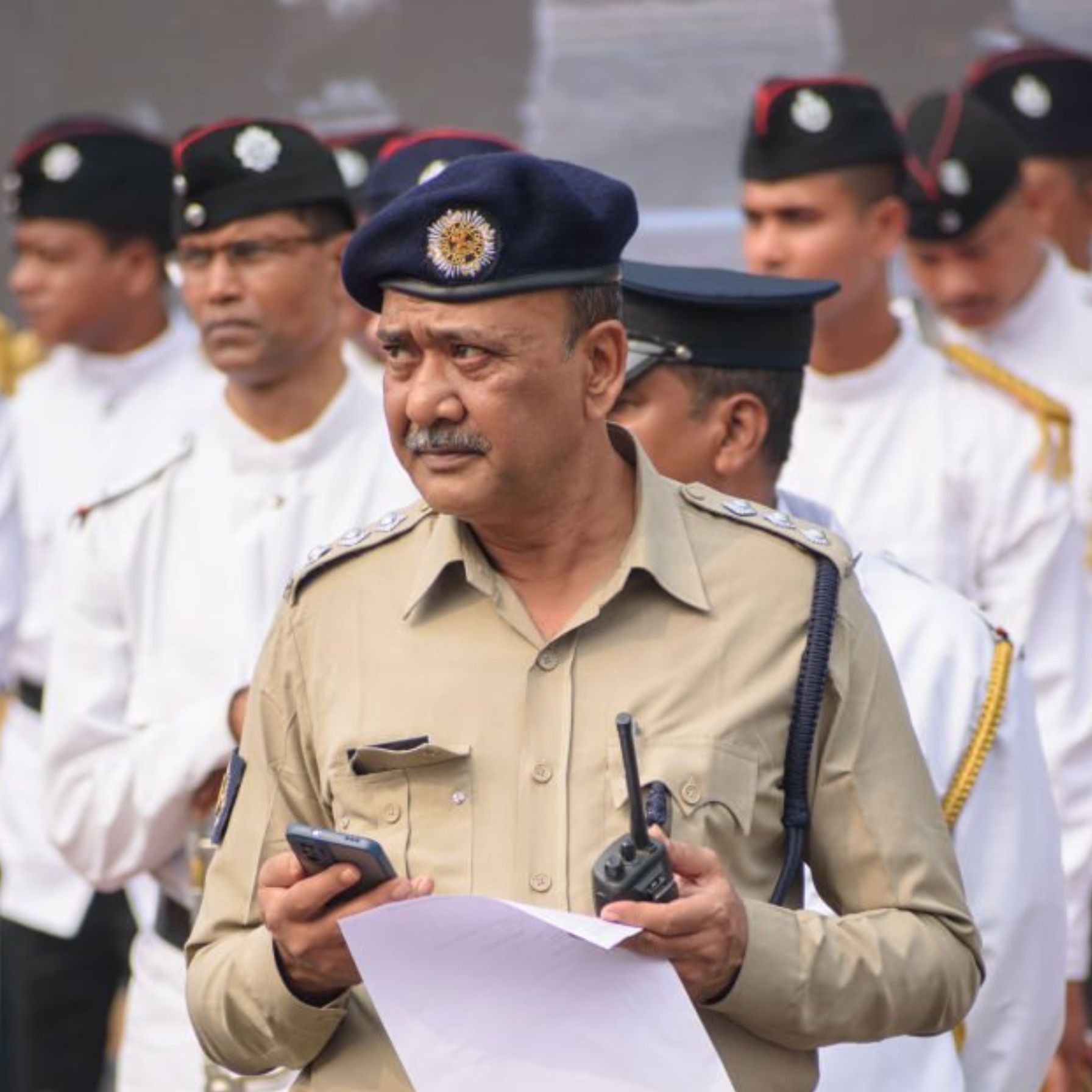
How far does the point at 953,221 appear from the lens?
23.6 ft

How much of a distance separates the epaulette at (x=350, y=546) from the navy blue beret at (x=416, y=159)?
2.63m

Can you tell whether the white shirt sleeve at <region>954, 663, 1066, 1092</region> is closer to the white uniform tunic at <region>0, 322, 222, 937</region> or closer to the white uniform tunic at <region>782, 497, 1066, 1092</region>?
the white uniform tunic at <region>782, 497, 1066, 1092</region>

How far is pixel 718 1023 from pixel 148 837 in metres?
1.98

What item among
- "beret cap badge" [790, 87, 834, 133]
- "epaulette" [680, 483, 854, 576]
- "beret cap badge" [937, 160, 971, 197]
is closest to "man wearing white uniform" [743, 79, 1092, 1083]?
"beret cap badge" [790, 87, 834, 133]

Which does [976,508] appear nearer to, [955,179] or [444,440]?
[955,179]

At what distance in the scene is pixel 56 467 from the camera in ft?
24.2

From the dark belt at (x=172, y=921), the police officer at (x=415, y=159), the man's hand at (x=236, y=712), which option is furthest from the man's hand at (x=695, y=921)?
the police officer at (x=415, y=159)

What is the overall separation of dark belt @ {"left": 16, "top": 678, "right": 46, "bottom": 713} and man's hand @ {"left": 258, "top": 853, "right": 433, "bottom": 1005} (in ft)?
11.9

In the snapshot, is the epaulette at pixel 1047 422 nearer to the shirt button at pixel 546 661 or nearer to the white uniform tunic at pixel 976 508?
the white uniform tunic at pixel 976 508

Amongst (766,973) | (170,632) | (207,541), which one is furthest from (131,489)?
(766,973)

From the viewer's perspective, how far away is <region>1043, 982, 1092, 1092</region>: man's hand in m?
5.62

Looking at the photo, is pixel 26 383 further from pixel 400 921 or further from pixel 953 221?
pixel 400 921

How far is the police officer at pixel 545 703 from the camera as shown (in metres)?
3.29

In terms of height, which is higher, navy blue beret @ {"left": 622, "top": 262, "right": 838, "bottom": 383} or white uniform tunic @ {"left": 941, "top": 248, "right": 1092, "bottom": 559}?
navy blue beret @ {"left": 622, "top": 262, "right": 838, "bottom": 383}
